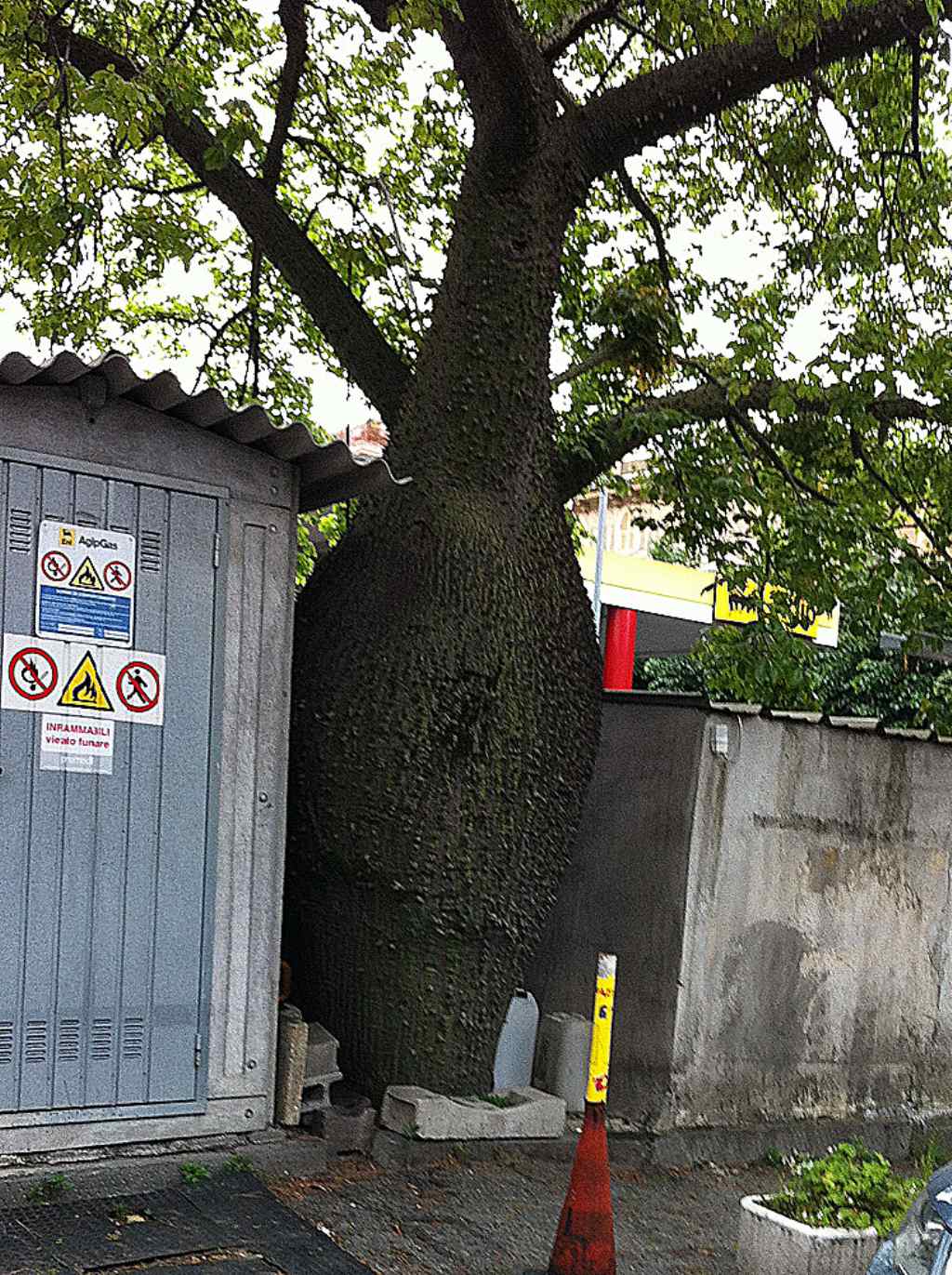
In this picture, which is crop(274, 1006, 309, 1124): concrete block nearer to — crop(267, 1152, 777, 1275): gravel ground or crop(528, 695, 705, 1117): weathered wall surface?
crop(267, 1152, 777, 1275): gravel ground

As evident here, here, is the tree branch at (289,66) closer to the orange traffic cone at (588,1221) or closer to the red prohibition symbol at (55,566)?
the red prohibition symbol at (55,566)

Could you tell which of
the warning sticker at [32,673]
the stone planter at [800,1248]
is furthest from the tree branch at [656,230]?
the stone planter at [800,1248]

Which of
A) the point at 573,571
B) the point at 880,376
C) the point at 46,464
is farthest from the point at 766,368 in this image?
the point at 46,464

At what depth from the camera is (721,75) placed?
26.6ft

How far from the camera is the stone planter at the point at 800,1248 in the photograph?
5512 millimetres

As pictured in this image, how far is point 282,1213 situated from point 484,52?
5690 mm

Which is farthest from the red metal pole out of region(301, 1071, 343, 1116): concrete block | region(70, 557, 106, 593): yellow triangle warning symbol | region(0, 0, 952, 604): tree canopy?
region(70, 557, 106, 593): yellow triangle warning symbol

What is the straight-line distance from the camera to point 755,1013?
8328 millimetres

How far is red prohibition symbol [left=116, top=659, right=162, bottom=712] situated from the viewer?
6336mm

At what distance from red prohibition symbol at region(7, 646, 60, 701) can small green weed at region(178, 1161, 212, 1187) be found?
2091 millimetres

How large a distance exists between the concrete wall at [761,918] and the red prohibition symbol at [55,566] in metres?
3.51

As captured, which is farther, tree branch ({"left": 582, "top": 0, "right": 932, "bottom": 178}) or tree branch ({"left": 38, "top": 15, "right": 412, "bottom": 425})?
tree branch ({"left": 38, "top": 15, "right": 412, "bottom": 425})

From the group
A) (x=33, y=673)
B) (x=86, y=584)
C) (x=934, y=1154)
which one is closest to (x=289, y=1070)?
(x=33, y=673)

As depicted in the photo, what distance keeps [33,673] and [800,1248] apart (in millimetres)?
3790
